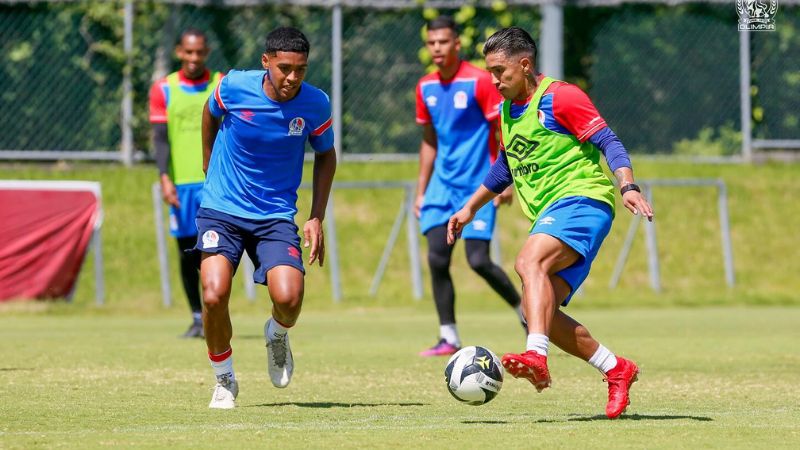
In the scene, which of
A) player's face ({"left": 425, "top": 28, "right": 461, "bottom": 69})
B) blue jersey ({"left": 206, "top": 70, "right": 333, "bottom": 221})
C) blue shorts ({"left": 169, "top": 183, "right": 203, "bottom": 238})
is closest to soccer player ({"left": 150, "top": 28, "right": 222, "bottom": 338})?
blue shorts ({"left": 169, "top": 183, "right": 203, "bottom": 238})

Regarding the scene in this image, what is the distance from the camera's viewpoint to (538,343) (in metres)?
7.07

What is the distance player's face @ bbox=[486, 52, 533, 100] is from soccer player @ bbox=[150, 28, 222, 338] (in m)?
5.45

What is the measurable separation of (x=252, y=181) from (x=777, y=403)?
3.22 meters

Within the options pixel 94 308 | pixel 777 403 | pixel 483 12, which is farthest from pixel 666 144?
pixel 777 403

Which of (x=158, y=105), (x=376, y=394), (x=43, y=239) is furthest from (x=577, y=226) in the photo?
(x=43, y=239)

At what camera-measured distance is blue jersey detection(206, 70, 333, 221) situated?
819 cm

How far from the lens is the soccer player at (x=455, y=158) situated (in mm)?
11656

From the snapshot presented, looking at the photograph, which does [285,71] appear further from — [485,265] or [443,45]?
[485,265]

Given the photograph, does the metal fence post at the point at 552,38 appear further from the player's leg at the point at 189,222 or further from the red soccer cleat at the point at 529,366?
the red soccer cleat at the point at 529,366

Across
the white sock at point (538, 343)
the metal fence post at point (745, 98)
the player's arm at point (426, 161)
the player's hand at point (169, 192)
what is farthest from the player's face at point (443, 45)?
the metal fence post at point (745, 98)

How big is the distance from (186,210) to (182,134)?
26.5 inches

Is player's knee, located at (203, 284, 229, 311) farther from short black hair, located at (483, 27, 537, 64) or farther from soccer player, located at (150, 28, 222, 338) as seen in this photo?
soccer player, located at (150, 28, 222, 338)

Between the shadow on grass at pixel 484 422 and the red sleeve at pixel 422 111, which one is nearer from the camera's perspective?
the shadow on grass at pixel 484 422

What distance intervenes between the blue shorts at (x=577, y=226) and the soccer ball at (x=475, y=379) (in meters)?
0.57
